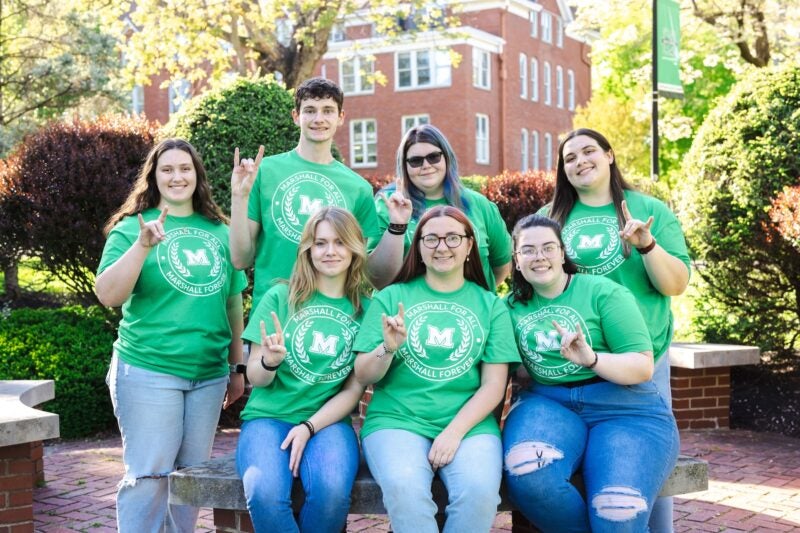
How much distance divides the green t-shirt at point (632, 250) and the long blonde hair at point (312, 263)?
89 cm

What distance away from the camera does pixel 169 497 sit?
141 inches

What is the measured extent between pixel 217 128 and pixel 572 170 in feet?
15.5

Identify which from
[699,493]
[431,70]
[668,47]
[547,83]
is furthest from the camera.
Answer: [547,83]

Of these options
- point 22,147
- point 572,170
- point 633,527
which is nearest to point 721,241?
point 572,170

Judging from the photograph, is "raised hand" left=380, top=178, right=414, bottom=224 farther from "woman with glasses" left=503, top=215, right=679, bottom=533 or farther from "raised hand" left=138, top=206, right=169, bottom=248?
"raised hand" left=138, top=206, right=169, bottom=248

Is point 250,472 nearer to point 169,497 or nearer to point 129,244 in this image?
point 169,497

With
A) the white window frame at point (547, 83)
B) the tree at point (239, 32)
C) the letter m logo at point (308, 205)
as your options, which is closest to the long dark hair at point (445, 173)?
the letter m logo at point (308, 205)

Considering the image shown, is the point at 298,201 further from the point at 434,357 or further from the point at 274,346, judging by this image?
the point at 434,357

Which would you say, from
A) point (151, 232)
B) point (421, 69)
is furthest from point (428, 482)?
point (421, 69)

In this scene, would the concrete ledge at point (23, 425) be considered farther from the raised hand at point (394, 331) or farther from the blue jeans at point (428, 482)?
the raised hand at point (394, 331)

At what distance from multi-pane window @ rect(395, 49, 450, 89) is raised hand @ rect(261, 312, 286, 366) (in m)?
30.5

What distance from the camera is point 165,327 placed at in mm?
3711

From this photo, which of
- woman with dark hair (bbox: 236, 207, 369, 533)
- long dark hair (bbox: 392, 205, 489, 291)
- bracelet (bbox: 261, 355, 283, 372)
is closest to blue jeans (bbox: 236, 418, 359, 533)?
woman with dark hair (bbox: 236, 207, 369, 533)

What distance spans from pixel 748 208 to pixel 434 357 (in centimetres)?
498
